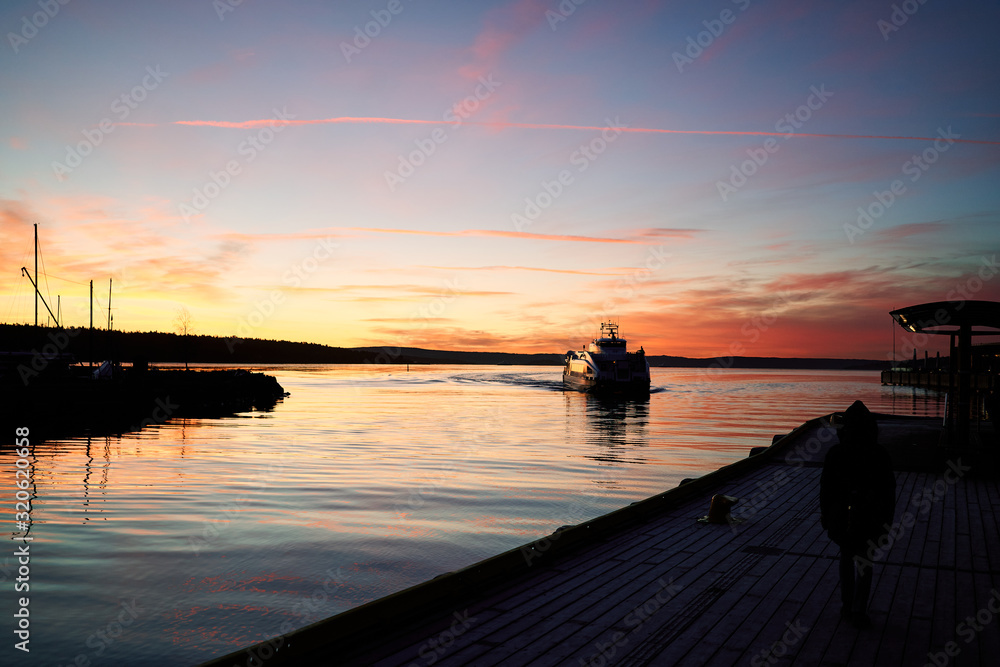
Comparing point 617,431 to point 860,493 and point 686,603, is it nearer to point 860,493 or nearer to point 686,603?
point 686,603

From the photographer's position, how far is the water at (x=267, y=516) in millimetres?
8758

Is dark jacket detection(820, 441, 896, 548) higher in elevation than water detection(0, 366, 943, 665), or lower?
higher

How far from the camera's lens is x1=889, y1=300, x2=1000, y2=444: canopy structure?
13.9 metres

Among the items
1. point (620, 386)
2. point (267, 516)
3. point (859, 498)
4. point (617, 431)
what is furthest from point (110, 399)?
point (859, 498)

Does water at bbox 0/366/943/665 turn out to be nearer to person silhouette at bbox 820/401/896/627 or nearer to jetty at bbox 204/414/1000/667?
jetty at bbox 204/414/1000/667

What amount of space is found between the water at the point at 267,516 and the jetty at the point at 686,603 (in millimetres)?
3464

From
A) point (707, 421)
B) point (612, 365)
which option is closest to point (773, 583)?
point (707, 421)

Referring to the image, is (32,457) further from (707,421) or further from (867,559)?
(707,421)

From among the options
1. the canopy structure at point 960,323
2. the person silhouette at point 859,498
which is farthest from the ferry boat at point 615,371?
the person silhouette at point 859,498

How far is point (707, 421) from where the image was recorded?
43.4 meters

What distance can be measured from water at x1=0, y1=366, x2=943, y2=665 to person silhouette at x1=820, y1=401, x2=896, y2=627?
657 centimetres

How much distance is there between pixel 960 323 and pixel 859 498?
1147 cm

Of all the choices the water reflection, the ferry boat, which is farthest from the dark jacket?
the ferry boat

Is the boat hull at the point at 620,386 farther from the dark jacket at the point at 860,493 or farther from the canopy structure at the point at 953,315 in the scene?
the dark jacket at the point at 860,493
